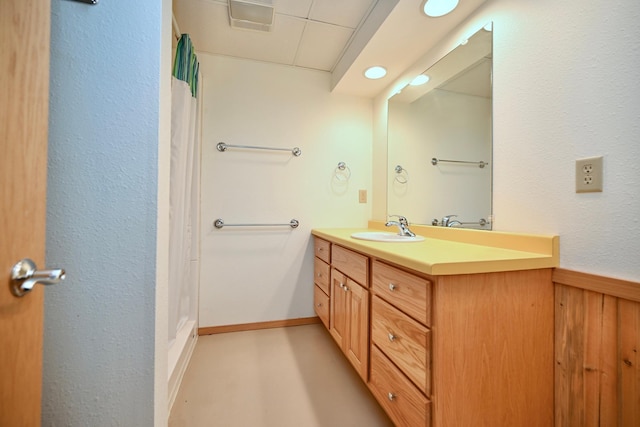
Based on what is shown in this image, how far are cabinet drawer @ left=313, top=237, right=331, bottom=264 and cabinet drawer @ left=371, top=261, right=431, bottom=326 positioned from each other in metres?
0.63

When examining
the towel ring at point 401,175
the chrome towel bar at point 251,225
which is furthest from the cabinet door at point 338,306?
the towel ring at point 401,175

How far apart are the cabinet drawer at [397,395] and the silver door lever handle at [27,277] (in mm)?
1010

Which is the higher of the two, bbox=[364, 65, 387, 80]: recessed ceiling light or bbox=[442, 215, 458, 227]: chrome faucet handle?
bbox=[364, 65, 387, 80]: recessed ceiling light

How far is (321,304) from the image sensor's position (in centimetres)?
189

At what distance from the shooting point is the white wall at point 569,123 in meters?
0.74

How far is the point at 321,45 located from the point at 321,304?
1.90m

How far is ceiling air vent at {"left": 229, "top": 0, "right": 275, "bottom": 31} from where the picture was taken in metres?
1.45

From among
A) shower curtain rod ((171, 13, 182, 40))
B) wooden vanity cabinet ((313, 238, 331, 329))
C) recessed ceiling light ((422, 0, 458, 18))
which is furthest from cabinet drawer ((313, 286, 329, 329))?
shower curtain rod ((171, 13, 182, 40))

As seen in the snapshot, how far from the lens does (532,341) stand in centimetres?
86

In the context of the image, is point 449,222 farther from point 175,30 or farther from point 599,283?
point 175,30

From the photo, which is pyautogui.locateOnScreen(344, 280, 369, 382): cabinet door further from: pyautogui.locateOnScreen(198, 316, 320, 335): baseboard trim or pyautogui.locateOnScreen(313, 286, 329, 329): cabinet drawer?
pyautogui.locateOnScreen(198, 316, 320, 335): baseboard trim

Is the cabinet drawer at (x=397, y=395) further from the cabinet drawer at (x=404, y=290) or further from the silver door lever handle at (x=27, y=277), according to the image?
the silver door lever handle at (x=27, y=277)

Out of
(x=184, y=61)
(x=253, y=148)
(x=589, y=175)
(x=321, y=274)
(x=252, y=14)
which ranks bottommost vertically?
(x=321, y=274)

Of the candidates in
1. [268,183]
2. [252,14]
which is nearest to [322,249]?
[268,183]
